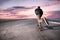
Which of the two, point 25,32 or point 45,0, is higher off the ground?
point 45,0

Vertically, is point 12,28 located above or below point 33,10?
below

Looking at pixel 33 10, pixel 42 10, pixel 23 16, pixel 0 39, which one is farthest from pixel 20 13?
pixel 0 39

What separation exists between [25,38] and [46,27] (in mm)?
322

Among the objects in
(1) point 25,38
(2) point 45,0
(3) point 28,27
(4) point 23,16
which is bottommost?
(1) point 25,38

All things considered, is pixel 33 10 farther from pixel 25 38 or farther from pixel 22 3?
pixel 25 38

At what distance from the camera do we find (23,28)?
1.87 meters

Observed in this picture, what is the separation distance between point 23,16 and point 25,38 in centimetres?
30

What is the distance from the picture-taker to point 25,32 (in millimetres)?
1845

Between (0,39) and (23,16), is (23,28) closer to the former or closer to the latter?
(23,16)

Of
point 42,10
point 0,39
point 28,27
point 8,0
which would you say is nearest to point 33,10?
point 42,10

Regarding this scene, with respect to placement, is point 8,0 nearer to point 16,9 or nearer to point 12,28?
point 16,9

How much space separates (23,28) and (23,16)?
6.5 inches

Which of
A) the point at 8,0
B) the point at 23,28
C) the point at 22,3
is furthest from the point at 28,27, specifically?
the point at 8,0

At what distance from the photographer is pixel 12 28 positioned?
187 centimetres
